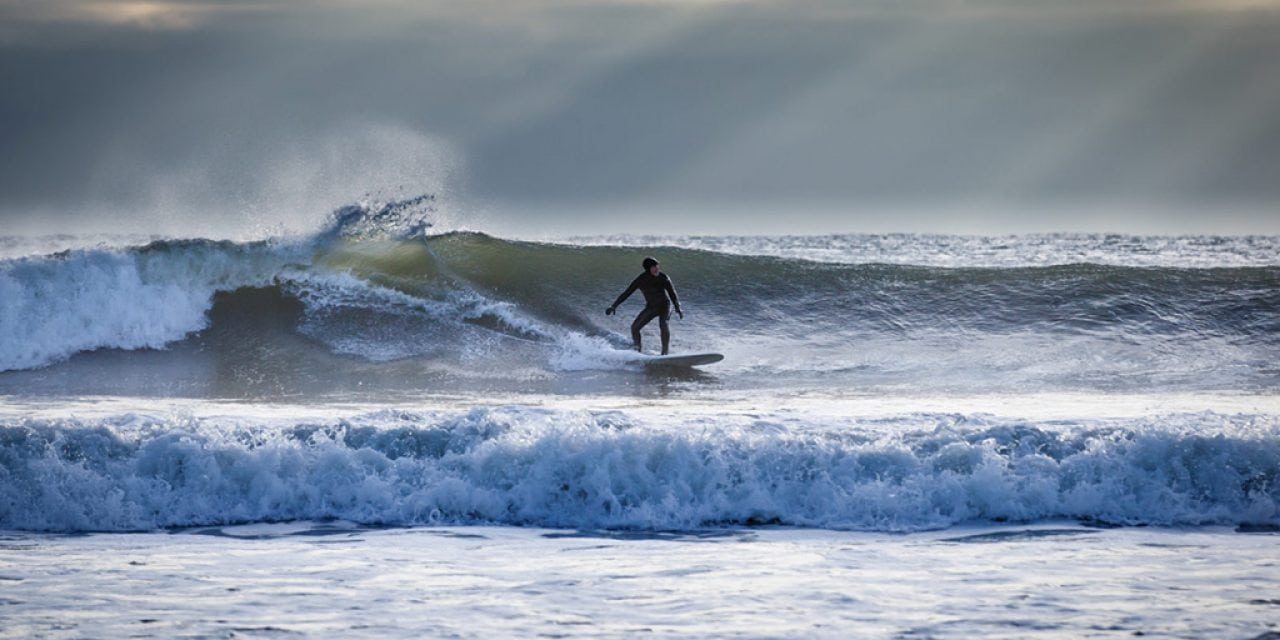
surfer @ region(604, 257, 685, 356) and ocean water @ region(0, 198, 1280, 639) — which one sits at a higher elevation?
surfer @ region(604, 257, 685, 356)

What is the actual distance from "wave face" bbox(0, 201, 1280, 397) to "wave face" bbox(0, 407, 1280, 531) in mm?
3896

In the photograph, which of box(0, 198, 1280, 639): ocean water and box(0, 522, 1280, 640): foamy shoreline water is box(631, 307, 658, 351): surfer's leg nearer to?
box(0, 198, 1280, 639): ocean water

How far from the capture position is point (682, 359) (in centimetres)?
1355

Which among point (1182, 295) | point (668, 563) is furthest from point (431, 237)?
point (668, 563)

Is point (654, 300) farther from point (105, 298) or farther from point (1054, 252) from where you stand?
point (1054, 252)

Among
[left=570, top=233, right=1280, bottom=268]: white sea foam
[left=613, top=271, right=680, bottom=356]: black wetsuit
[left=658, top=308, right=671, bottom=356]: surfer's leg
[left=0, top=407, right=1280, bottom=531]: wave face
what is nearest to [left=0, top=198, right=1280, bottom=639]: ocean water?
[left=0, top=407, right=1280, bottom=531]: wave face

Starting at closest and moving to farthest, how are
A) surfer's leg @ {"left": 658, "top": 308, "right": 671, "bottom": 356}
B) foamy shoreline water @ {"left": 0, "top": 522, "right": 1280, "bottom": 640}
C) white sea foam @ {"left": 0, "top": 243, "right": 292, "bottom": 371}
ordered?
1. foamy shoreline water @ {"left": 0, "top": 522, "right": 1280, "bottom": 640}
2. surfer's leg @ {"left": 658, "top": 308, "right": 671, "bottom": 356}
3. white sea foam @ {"left": 0, "top": 243, "right": 292, "bottom": 371}

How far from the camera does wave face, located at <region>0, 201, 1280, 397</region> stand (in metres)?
13.1

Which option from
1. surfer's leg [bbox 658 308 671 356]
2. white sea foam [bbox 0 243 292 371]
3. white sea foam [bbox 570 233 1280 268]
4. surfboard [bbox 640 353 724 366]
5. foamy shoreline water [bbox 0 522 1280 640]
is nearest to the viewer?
foamy shoreline water [bbox 0 522 1280 640]

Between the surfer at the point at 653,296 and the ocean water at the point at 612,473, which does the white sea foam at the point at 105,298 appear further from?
the surfer at the point at 653,296

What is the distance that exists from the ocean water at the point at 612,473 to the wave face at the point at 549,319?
8cm

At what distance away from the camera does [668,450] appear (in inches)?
309

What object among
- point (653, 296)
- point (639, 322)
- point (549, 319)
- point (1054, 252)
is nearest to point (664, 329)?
point (639, 322)

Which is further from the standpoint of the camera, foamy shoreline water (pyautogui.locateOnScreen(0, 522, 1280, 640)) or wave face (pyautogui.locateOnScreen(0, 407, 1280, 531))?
wave face (pyautogui.locateOnScreen(0, 407, 1280, 531))
